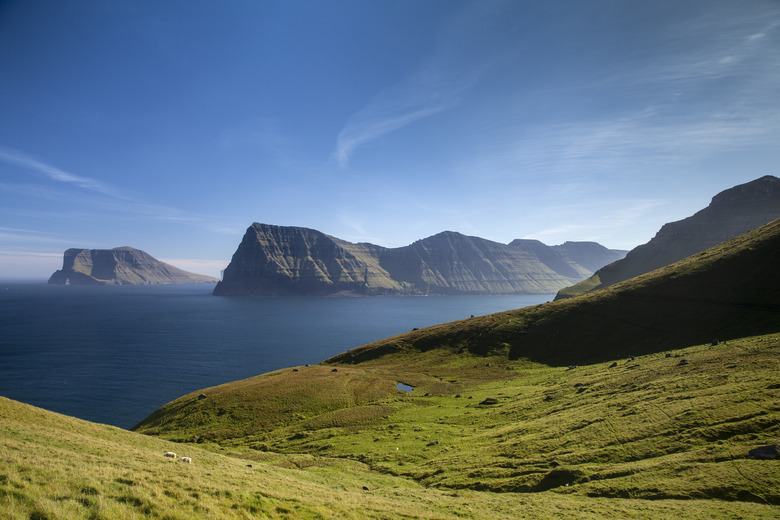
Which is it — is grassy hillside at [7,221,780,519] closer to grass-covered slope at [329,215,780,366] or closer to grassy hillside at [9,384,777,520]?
grassy hillside at [9,384,777,520]

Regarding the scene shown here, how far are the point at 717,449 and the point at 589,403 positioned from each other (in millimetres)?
23039

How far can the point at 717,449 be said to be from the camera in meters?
31.1

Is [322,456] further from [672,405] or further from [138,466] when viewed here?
[672,405]

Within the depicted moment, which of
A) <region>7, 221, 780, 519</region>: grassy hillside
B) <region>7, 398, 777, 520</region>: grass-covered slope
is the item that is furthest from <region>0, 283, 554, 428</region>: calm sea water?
<region>7, 398, 777, 520</region>: grass-covered slope

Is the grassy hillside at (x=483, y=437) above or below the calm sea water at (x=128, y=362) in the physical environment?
above

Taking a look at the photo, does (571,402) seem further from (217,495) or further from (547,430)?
(217,495)

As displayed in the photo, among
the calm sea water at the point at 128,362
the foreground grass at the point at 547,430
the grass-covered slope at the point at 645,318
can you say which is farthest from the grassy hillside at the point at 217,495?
the grass-covered slope at the point at 645,318

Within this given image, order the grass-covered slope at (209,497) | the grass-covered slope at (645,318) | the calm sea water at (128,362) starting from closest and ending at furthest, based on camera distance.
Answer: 1. the grass-covered slope at (209,497)
2. the grass-covered slope at (645,318)
3. the calm sea water at (128,362)

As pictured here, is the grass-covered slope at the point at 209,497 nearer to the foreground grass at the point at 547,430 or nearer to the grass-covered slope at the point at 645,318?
the foreground grass at the point at 547,430

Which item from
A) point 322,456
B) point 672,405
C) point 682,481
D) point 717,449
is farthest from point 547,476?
point 322,456

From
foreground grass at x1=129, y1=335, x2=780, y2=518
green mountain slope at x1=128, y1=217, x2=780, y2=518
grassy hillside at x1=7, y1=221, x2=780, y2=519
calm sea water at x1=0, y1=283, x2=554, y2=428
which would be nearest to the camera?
grassy hillside at x1=7, y1=221, x2=780, y2=519

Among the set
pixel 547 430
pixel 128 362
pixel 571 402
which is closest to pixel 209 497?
pixel 547 430

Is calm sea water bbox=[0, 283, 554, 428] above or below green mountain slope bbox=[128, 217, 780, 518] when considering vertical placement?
below

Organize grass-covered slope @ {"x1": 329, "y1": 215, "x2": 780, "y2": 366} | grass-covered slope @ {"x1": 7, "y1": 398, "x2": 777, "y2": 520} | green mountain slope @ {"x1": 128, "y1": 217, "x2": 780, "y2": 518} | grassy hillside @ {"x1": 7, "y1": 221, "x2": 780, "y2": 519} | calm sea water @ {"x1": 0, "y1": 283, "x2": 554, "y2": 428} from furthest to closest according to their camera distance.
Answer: calm sea water @ {"x1": 0, "y1": 283, "x2": 554, "y2": 428} → grass-covered slope @ {"x1": 329, "y1": 215, "x2": 780, "y2": 366} → green mountain slope @ {"x1": 128, "y1": 217, "x2": 780, "y2": 518} → grassy hillside @ {"x1": 7, "y1": 221, "x2": 780, "y2": 519} → grass-covered slope @ {"x1": 7, "y1": 398, "x2": 777, "y2": 520}
